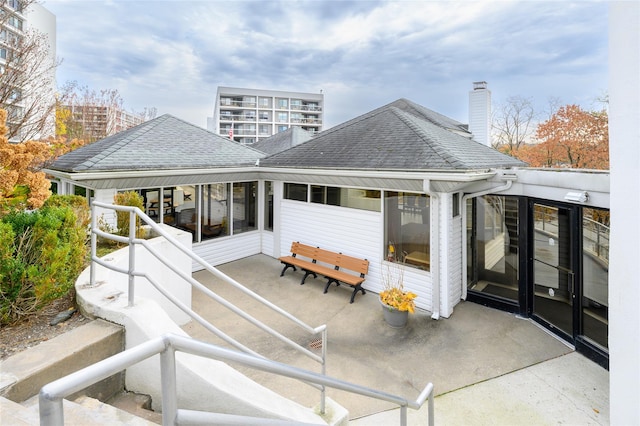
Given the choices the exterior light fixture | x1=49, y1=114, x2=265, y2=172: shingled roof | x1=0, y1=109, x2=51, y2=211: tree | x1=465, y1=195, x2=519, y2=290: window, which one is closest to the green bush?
x1=0, y1=109, x2=51, y2=211: tree

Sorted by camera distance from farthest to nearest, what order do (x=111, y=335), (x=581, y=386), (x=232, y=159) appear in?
(x=232, y=159)
(x=581, y=386)
(x=111, y=335)

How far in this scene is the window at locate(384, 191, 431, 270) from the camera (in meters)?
7.88

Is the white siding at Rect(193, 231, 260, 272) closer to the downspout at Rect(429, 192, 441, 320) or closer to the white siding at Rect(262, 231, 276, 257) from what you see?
the white siding at Rect(262, 231, 276, 257)

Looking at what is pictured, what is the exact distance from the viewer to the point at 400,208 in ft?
27.0

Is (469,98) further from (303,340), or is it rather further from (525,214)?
(303,340)

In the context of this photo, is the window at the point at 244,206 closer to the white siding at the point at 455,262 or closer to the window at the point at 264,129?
the white siding at the point at 455,262

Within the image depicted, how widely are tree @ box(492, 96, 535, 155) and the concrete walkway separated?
22799mm

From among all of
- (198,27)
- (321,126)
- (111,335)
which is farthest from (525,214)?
(321,126)

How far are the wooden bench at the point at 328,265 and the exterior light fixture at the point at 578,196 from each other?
178 inches

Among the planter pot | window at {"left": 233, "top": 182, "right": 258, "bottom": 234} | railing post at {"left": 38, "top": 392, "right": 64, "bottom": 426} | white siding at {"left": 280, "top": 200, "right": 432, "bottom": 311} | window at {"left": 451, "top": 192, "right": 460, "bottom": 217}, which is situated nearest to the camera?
railing post at {"left": 38, "top": 392, "right": 64, "bottom": 426}

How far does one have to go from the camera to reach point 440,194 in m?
7.35

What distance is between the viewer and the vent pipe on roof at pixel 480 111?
17078 millimetres

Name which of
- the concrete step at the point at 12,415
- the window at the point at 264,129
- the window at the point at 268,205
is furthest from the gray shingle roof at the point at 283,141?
the window at the point at 264,129
